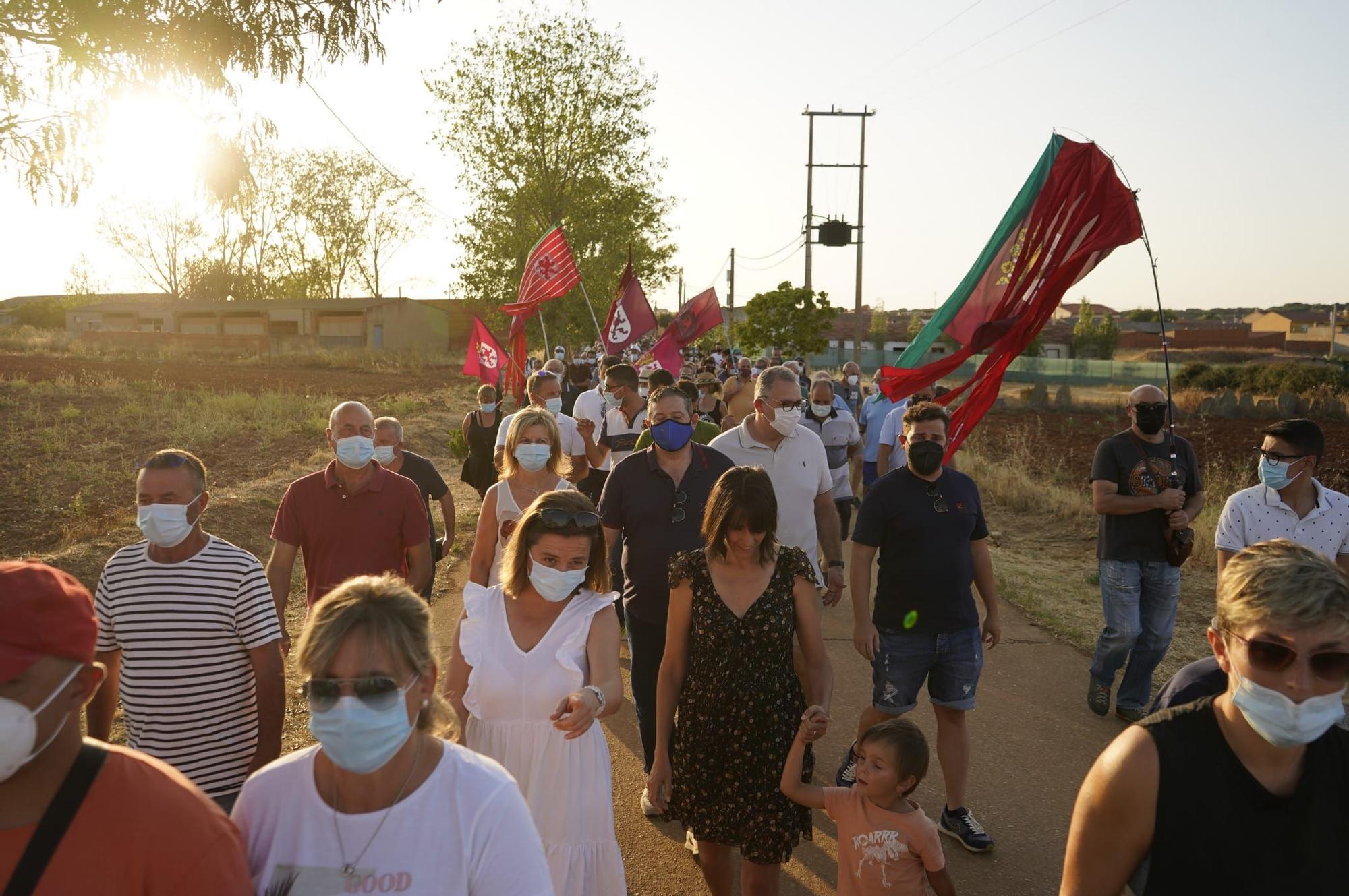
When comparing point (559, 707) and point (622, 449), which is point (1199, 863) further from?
point (622, 449)

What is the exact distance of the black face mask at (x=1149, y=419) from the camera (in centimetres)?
614

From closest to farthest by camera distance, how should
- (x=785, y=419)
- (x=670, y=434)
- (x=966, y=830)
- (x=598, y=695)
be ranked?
(x=598, y=695) < (x=966, y=830) < (x=670, y=434) < (x=785, y=419)

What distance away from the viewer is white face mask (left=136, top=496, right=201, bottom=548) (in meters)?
3.45

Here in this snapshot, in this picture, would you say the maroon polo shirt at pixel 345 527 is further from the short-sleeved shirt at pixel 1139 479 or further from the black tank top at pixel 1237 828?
the short-sleeved shirt at pixel 1139 479

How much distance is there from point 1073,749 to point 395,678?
193 inches

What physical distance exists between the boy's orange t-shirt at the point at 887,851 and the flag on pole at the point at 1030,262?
3046 millimetres

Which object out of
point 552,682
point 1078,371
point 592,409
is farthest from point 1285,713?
point 1078,371

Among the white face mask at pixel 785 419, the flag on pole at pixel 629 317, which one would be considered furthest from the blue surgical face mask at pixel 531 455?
the flag on pole at pixel 629 317

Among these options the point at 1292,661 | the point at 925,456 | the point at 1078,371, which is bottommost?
the point at 1078,371

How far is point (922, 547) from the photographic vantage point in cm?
471

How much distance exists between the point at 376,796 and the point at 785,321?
3302 cm

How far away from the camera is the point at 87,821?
166 centimetres

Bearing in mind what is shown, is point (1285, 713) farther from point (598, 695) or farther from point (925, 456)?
point (925, 456)

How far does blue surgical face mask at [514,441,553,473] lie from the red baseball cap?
143 inches
